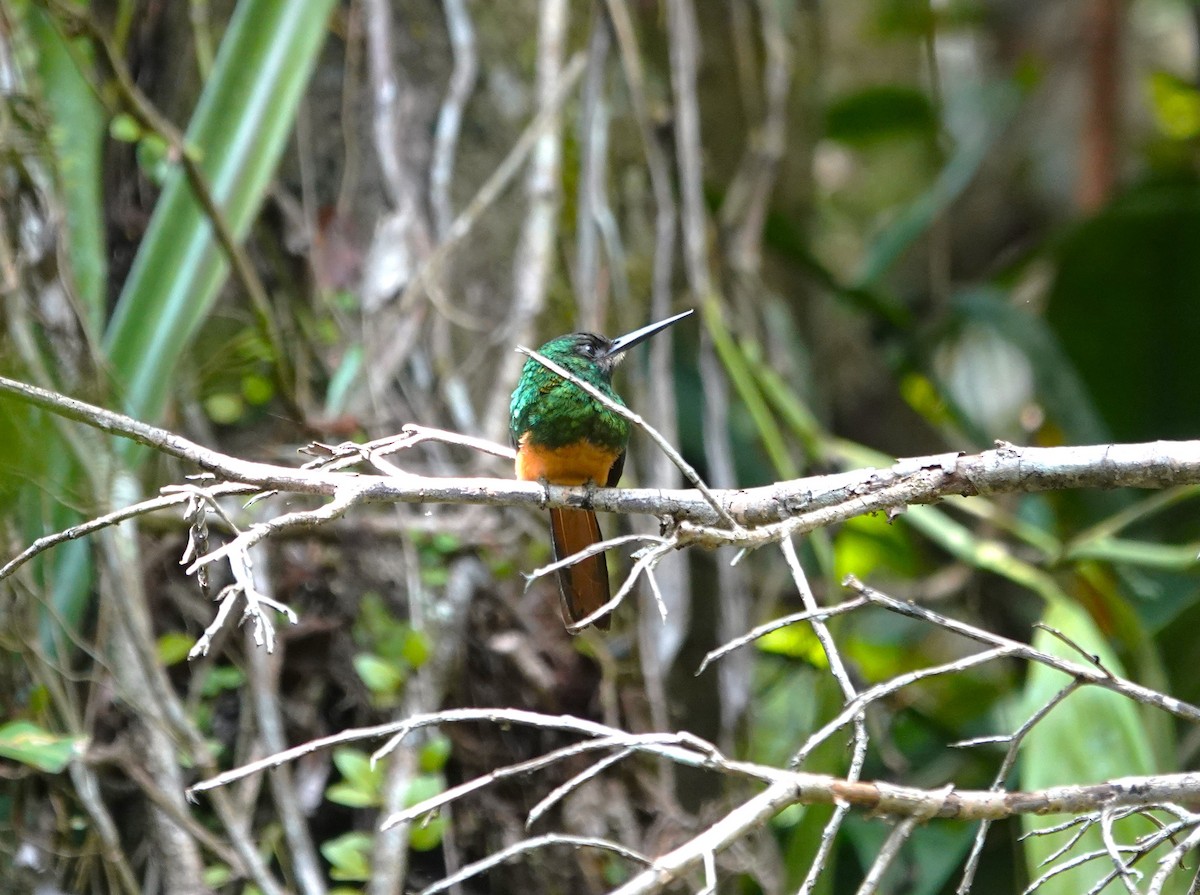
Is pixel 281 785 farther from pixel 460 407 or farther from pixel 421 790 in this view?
pixel 460 407

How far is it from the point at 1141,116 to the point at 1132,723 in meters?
4.41

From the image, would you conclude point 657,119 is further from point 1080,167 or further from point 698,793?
point 1080,167

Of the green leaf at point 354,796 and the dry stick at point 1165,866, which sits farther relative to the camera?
the green leaf at point 354,796

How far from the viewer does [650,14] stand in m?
3.80

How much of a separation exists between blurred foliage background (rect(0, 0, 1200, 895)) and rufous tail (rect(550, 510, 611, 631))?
0.42 metres

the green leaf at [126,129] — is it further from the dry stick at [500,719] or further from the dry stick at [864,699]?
the dry stick at [864,699]

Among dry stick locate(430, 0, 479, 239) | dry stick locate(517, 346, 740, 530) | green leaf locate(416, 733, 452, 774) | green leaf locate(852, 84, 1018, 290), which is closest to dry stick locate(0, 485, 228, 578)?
dry stick locate(517, 346, 740, 530)

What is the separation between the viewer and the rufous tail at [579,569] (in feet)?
7.17

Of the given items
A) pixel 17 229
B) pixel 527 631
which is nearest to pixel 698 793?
pixel 527 631

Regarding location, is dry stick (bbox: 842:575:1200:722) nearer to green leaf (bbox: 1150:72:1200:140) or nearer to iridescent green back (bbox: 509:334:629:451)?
iridescent green back (bbox: 509:334:629:451)

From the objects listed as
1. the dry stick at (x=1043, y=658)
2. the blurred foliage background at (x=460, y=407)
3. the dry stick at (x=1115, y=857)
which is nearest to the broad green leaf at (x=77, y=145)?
the blurred foliage background at (x=460, y=407)

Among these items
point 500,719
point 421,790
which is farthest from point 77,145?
point 500,719

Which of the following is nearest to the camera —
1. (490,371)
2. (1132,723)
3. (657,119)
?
(1132,723)

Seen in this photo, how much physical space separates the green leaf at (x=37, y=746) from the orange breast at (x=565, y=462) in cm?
83
